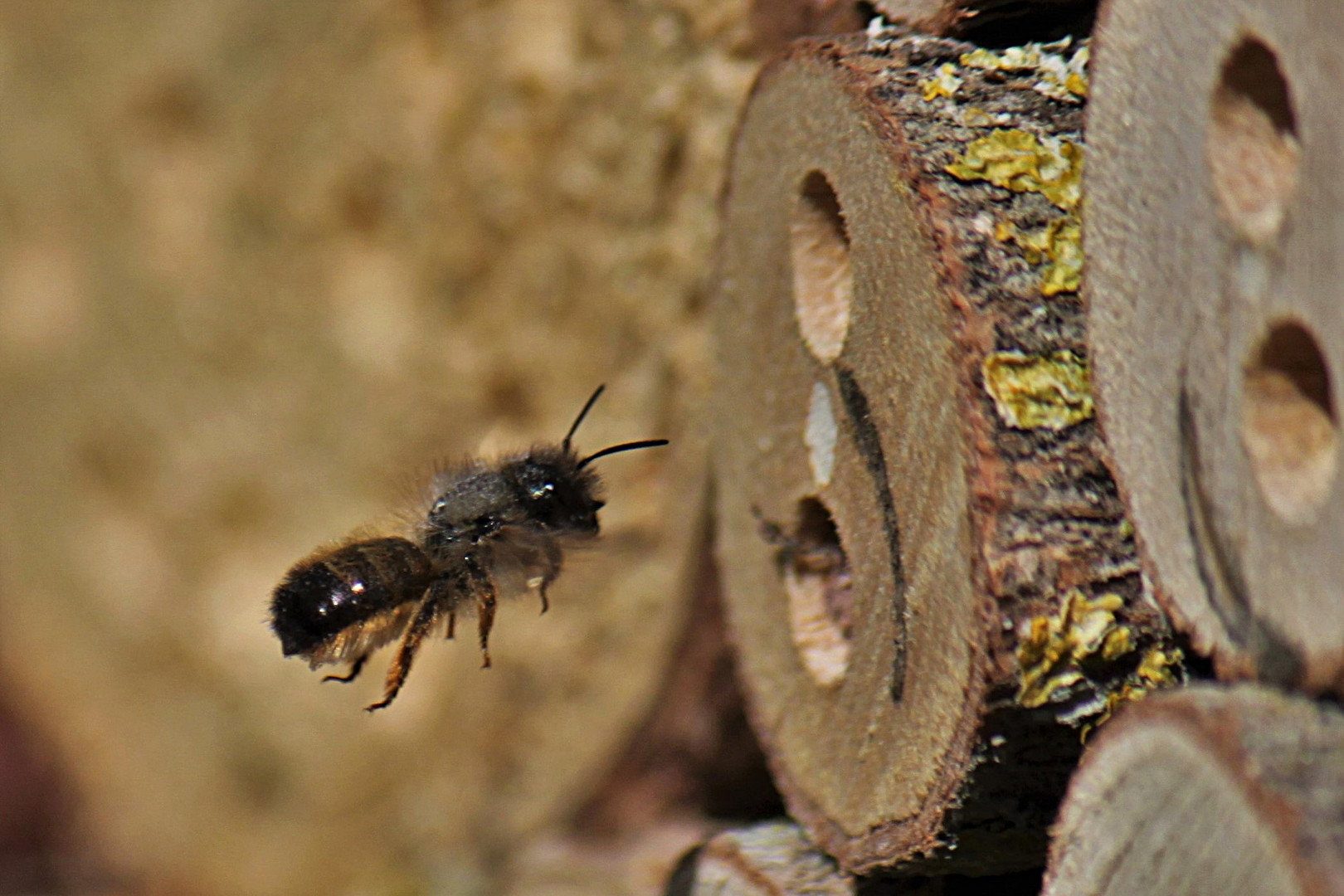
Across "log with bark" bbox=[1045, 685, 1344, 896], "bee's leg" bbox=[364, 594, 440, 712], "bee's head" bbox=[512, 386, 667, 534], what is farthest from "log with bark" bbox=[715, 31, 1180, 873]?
"bee's leg" bbox=[364, 594, 440, 712]

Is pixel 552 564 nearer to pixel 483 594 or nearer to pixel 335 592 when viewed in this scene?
pixel 483 594

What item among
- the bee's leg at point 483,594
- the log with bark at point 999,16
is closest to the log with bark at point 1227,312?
the log with bark at point 999,16

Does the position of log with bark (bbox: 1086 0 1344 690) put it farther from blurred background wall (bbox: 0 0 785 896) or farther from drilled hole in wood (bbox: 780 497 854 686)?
blurred background wall (bbox: 0 0 785 896)

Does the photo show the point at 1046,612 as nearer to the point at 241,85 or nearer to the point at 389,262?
the point at 389,262

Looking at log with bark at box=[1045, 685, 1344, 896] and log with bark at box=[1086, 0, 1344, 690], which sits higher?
log with bark at box=[1086, 0, 1344, 690]

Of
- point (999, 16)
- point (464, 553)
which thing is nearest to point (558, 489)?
point (464, 553)

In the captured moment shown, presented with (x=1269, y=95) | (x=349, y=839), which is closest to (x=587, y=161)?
(x=1269, y=95)

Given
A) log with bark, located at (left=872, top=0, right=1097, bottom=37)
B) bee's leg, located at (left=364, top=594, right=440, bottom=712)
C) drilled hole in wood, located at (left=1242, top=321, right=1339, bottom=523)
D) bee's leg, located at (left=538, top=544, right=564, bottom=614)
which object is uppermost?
log with bark, located at (left=872, top=0, right=1097, bottom=37)
